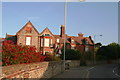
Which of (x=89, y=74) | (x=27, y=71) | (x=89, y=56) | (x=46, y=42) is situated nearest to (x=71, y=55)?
(x=89, y=56)

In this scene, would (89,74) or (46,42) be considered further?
(46,42)

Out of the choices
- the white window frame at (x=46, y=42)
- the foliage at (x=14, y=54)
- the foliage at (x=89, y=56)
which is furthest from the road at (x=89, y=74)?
the white window frame at (x=46, y=42)

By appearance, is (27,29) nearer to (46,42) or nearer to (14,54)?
(46,42)

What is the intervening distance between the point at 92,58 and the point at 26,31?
18.8m

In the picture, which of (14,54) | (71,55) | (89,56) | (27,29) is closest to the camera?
(14,54)

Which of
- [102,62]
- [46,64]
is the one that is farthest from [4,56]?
[102,62]

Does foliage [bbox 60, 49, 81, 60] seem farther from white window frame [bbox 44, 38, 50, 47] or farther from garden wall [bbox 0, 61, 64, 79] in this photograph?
garden wall [bbox 0, 61, 64, 79]

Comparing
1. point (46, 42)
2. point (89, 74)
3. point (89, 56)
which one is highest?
point (46, 42)

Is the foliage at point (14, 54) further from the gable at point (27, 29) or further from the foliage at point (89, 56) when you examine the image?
the foliage at point (89, 56)

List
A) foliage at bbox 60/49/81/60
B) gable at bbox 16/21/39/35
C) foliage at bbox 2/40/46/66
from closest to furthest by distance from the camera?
1. foliage at bbox 2/40/46/66
2. foliage at bbox 60/49/81/60
3. gable at bbox 16/21/39/35

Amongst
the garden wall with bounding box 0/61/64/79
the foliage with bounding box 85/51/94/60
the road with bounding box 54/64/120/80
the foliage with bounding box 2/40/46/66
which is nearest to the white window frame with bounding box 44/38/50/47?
the foliage with bounding box 85/51/94/60

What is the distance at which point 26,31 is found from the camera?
139ft

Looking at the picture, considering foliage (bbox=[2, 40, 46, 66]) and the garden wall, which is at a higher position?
foliage (bbox=[2, 40, 46, 66])

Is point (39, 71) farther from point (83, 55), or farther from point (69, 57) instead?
point (83, 55)
